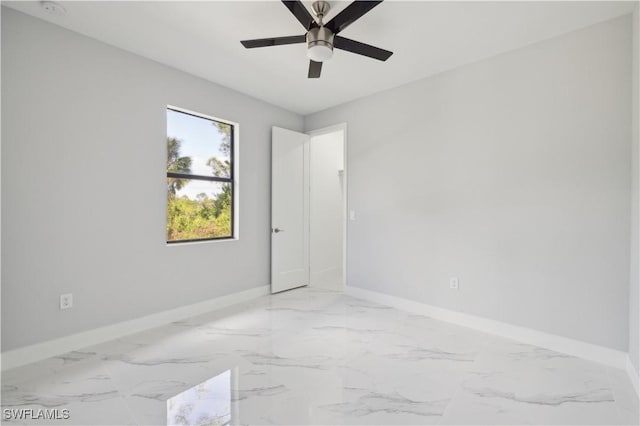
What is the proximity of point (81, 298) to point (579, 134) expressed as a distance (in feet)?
14.4

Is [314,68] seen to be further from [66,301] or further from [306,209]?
[66,301]

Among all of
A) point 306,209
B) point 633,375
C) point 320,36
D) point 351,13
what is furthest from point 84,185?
point 633,375

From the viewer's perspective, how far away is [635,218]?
2.12 m

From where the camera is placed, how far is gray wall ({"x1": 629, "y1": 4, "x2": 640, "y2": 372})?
2.03 metres

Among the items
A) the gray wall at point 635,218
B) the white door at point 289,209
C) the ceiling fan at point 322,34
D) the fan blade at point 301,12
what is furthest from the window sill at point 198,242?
the gray wall at point 635,218

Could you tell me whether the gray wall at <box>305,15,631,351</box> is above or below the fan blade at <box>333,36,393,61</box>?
below

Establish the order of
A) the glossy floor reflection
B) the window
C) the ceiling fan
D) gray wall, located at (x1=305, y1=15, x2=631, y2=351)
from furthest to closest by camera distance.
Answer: the window, gray wall, located at (x1=305, y1=15, x2=631, y2=351), the ceiling fan, the glossy floor reflection

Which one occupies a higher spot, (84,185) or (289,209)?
(84,185)

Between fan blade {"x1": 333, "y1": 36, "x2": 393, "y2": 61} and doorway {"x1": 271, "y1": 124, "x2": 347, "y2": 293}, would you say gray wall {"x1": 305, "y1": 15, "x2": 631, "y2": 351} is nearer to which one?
doorway {"x1": 271, "y1": 124, "x2": 347, "y2": 293}

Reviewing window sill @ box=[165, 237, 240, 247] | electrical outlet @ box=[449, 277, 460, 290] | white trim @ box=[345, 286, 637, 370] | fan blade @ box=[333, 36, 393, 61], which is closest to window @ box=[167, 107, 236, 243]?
window sill @ box=[165, 237, 240, 247]

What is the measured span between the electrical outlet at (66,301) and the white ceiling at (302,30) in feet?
7.25

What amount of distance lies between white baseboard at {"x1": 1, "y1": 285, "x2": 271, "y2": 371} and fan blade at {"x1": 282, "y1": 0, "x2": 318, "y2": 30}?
2.96m

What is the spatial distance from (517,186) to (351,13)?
82.4 inches

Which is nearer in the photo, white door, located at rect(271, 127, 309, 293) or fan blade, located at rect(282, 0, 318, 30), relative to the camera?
fan blade, located at rect(282, 0, 318, 30)
